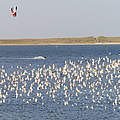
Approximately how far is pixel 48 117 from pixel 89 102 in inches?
320

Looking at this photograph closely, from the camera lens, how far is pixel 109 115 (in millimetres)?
48125

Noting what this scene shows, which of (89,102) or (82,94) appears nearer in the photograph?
(89,102)

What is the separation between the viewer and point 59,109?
51062mm

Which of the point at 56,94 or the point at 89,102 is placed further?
the point at 56,94

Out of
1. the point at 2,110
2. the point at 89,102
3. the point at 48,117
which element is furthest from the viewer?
the point at 89,102

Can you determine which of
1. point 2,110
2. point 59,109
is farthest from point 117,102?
point 2,110

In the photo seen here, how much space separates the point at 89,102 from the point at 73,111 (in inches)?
189

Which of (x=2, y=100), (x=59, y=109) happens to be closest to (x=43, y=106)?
(x=59, y=109)

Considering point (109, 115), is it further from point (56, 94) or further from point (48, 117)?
point (56, 94)

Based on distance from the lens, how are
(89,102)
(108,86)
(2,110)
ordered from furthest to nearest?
(108,86) → (89,102) → (2,110)

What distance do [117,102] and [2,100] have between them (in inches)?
530

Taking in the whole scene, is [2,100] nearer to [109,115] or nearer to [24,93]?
[24,93]

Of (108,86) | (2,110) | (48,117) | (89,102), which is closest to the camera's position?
(48,117)

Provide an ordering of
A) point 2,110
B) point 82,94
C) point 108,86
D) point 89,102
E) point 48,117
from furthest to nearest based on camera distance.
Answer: point 108,86 < point 82,94 < point 89,102 < point 2,110 < point 48,117
